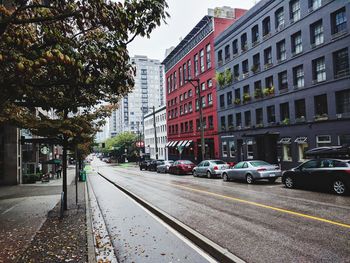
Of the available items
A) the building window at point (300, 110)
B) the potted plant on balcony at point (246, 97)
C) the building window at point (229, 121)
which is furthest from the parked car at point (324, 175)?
the building window at point (229, 121)

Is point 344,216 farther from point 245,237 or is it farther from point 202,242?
point 202,242

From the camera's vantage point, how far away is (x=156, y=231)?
752 cm

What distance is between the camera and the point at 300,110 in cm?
2445

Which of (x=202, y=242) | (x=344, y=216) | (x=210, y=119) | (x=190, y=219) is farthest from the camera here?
(x=210, y=119)

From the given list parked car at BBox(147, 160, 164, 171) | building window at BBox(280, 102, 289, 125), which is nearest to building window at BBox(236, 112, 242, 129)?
building window at BBox(280, 102, 289, 125)

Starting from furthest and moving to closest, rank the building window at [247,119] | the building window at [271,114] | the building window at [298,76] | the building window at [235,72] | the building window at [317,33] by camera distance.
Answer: the building window at [235,72] → the building window at [247,119] → the building window at [271,114] → the building window at [298,76] → the building window at [317,33]

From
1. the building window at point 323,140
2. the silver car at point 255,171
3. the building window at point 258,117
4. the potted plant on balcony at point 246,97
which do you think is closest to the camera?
the silver car at point 255,171

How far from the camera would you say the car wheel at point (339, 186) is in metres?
11.6

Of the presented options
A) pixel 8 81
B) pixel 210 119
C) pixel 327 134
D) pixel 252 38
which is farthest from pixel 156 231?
pixel 210 119

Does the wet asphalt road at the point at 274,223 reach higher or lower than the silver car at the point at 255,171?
lower

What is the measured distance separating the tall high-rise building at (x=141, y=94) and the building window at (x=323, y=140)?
155201 mm

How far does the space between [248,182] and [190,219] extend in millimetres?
10121

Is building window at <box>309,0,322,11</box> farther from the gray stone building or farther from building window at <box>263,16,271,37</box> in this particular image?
building window at <box>263,16,271,37</box>

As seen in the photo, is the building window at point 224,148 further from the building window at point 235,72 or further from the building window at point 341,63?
the building window at point 341,63
